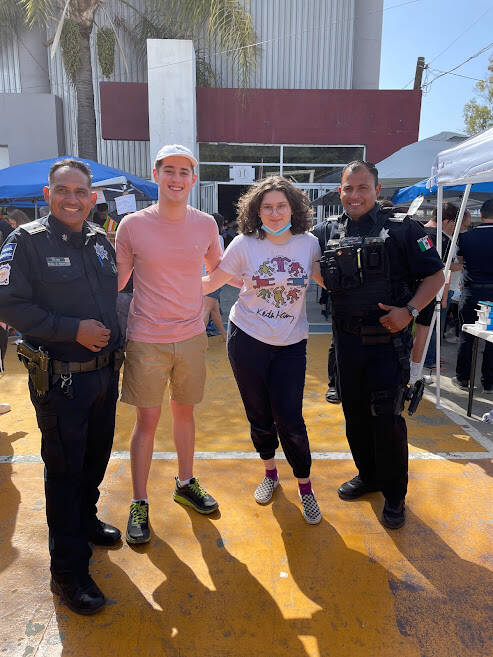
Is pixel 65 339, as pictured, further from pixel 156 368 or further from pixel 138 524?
pixel 138 524

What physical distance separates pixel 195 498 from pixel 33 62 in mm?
16509

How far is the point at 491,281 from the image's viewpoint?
501 centimetres

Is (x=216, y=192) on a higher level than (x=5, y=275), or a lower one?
higher

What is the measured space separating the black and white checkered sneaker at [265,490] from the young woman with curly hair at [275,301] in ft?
0.98

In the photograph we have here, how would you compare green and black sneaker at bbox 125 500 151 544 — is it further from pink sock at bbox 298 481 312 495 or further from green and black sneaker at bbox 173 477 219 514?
pink sock at bbox 298 481 312 495

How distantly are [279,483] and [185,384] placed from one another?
41.9 inches

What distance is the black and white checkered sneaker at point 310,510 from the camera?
9.05 ft

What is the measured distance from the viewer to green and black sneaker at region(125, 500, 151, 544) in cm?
257

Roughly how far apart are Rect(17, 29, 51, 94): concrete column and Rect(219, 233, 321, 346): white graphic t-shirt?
15.8 metres

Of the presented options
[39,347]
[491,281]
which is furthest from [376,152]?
[39,347]

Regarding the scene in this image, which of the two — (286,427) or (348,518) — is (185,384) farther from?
(348,518)

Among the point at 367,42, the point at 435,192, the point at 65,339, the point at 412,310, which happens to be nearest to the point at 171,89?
the point at 367,42

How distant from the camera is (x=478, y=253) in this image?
4961 mm

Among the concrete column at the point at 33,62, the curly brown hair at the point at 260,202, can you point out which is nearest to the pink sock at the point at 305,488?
the curly brown hair at the point at 260,202
